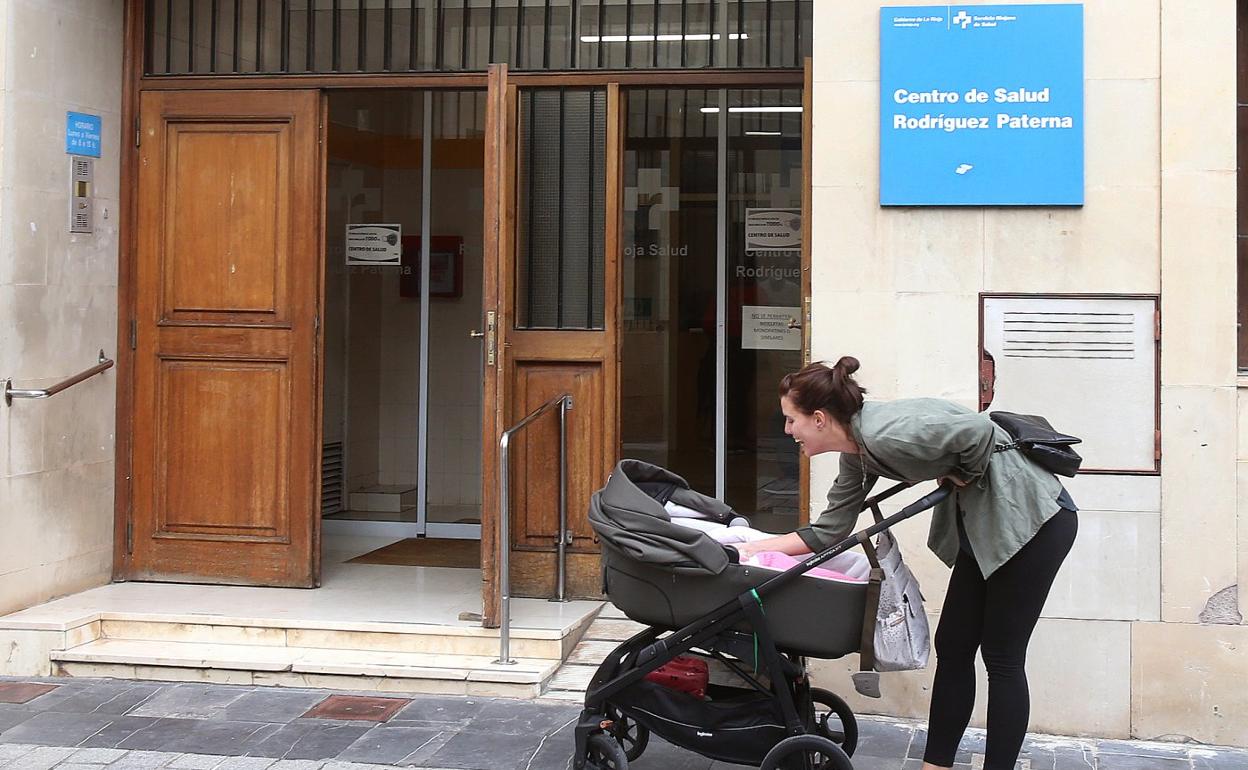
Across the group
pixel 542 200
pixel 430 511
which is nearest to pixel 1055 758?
pixel 542 200

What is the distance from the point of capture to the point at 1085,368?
17.5ft

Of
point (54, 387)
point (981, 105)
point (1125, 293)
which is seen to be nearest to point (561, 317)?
point (981, 105)

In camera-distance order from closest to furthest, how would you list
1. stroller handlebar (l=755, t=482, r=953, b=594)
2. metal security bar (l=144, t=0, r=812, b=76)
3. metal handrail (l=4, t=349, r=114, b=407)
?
stroller handlebar (l=755, t=482, r=953, b=594) < metal handrail (l=4, t=349, r=114, b=407) < metal security bar (l=144, t=0, r=812, b=76)

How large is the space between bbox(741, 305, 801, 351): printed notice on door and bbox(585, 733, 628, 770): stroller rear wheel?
13.0 ft

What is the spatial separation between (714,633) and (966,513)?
0.87 metres

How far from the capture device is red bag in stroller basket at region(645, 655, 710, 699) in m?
4.52

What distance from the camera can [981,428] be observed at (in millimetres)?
3969

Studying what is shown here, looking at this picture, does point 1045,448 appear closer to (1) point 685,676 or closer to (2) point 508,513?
(1) point 685,676

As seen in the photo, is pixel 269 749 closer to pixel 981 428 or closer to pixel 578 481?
pixel 578 481

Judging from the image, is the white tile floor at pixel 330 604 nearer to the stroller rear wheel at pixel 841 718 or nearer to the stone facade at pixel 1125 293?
the stroller rear wheel at pixel 841 718

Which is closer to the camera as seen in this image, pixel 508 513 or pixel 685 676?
pixel 685 676

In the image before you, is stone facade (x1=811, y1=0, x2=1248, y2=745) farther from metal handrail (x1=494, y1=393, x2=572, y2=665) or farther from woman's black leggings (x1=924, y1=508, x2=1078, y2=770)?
metal handrail (x1=494, y1=393, x2=572, y2=665)

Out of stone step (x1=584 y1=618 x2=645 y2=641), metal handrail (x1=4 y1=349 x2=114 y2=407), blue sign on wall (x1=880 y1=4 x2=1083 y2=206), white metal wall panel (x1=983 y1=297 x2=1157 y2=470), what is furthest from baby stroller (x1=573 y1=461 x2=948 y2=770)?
metal handrail (x1=4 y1=349 x2=114 y2=407)

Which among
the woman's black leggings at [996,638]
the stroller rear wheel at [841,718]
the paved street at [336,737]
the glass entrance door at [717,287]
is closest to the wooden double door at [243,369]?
the paved street at [336,737]
